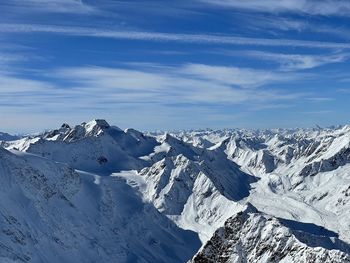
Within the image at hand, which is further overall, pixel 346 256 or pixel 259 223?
pixel 259 223

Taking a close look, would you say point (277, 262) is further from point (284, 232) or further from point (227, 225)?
point (227, 225)

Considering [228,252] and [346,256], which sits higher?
[346,256]

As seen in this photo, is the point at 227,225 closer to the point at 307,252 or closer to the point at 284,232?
the point at 284,232

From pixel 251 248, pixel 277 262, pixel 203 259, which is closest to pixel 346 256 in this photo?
pixel 277 262

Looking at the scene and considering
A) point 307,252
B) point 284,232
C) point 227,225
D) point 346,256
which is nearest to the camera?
point 346,256

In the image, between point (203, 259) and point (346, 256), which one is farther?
point (203, 259)

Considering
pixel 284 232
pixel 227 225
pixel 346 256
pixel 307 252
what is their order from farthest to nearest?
1. pixel 227 225
2. pixel 284 232
3. pixel 307 252
4. pixel 346 256

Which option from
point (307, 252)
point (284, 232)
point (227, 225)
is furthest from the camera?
point (227, 225)

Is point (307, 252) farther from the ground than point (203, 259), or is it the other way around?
point (307, 252)

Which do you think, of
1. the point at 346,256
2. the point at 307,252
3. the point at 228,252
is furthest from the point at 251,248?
the point at 346,256
